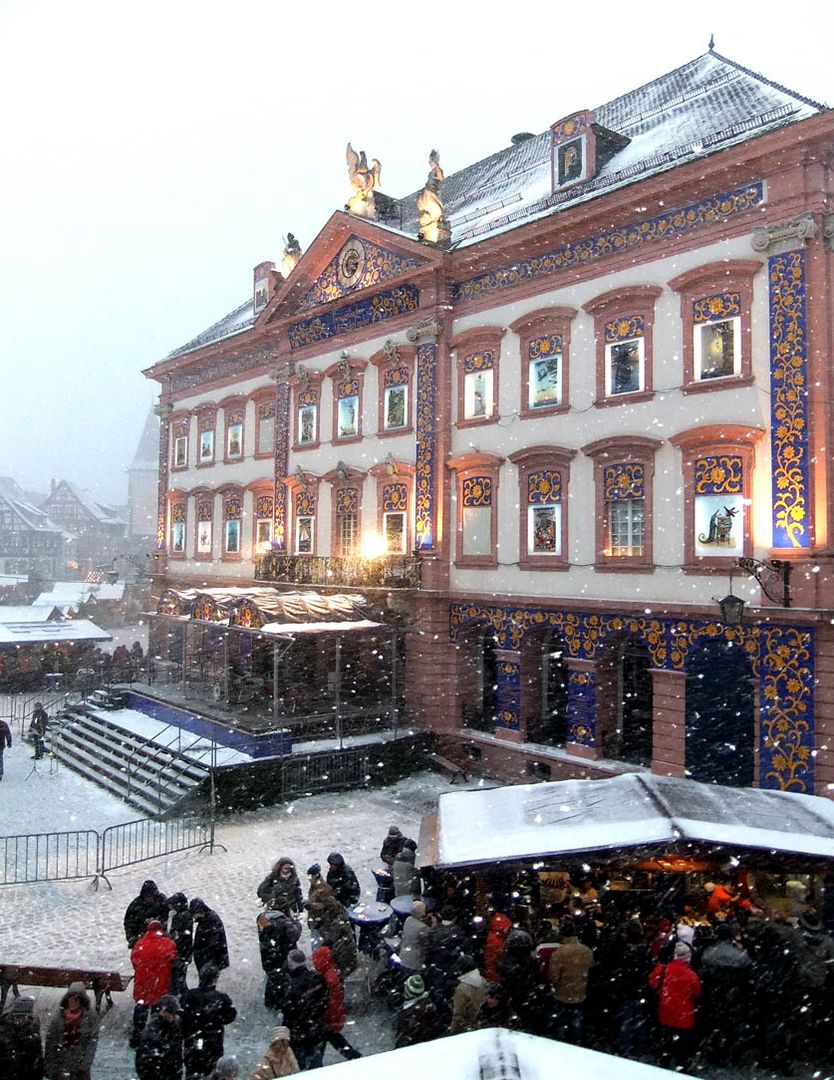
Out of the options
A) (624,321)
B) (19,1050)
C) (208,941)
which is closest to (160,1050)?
(19,1050)

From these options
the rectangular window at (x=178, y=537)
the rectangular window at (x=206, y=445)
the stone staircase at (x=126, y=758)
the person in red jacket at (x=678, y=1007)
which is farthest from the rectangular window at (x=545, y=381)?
the rectangular window at (x=178, y=537)

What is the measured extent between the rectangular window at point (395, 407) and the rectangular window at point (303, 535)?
4.81m

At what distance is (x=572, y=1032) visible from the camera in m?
A: 9.15

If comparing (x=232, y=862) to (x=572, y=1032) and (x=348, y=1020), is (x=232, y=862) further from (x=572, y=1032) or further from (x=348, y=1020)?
(x=572, y=1032)

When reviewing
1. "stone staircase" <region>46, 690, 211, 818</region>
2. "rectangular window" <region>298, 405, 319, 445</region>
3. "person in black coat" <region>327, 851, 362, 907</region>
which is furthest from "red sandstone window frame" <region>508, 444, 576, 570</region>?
"person in black coat" <region>327, 851, 362, 907</region>

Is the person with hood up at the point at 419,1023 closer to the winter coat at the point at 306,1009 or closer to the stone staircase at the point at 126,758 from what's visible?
the winter coat at the point at 306,1009

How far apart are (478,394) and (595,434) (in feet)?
13.6

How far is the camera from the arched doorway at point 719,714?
59.4 feet

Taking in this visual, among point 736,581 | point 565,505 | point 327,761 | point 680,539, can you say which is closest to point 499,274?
point 565,505

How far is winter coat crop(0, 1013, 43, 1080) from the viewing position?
7676mm

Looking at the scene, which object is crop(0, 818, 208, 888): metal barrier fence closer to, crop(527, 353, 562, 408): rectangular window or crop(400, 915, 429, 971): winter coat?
crop(400, 915, 429, 971): winter coat

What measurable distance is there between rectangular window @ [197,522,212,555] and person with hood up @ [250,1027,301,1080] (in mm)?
27321

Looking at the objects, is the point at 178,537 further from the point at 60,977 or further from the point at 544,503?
the point at 60,977

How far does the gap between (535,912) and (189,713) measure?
48.7 feet
